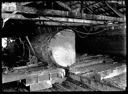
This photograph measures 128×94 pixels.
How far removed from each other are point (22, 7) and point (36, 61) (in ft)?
9.52

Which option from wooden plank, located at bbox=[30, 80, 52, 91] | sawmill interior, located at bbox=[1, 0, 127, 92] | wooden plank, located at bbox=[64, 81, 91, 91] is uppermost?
Answer: sawmill interior, located at bbox=[1, 0, 127, 92]

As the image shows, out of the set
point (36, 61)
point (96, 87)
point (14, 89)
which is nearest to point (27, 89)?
point (14, 89)

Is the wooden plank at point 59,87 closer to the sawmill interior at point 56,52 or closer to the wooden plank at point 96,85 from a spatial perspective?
the sawmill interior at point 56,52

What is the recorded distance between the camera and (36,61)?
588cm

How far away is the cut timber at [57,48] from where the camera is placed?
17.3 ft

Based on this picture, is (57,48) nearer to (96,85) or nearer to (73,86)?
(73,86)

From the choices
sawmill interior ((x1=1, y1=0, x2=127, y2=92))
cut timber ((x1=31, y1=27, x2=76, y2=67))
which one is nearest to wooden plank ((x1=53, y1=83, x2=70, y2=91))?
sawmill interior ((x1=1, y1=0, x2=127, y2=92))

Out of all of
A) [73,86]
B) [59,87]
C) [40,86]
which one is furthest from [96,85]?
[40,86]

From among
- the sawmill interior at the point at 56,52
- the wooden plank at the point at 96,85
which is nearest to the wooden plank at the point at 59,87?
the sawmill interior at the point at 56,52

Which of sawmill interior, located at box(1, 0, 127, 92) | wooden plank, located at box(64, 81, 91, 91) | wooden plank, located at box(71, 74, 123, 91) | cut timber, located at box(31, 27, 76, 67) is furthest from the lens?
cut timber, located at box(31, 27, 76, 67)

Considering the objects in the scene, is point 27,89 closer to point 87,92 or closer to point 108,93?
point 87,92

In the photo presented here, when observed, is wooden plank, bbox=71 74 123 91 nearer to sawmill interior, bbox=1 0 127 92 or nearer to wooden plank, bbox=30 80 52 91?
sawmill interior, bbox=1 0 127 92

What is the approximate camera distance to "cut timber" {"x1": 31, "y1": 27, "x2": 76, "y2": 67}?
5277 millimetres

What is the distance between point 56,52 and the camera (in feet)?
17.6
